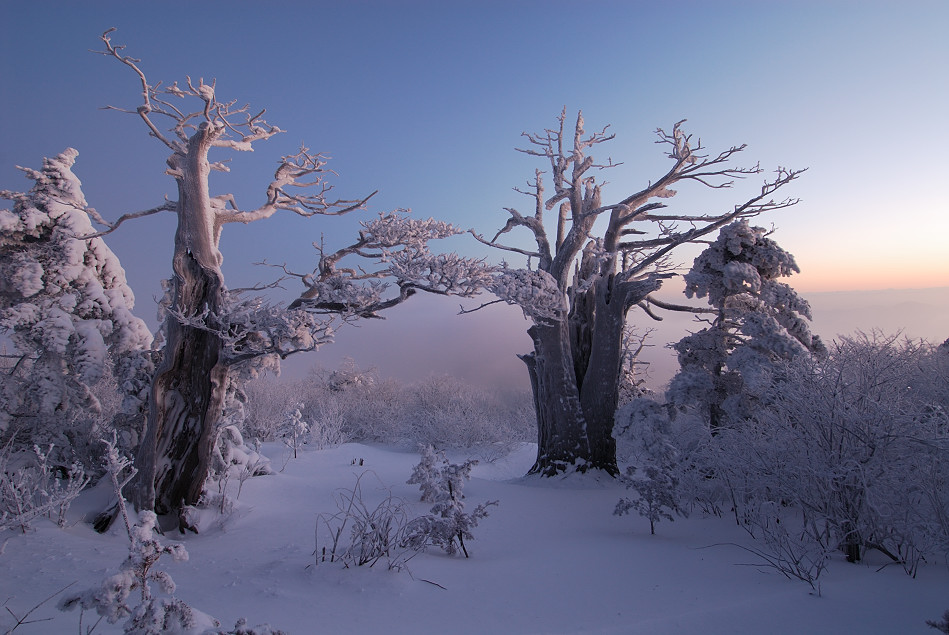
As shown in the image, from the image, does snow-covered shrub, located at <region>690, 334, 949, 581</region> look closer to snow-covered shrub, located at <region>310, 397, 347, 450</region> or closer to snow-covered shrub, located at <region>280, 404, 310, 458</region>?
snow-covered shrub, located at <region>280, 404, 310, 458</region>

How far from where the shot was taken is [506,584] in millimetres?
4582

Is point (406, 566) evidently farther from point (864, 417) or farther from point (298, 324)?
point (864, 417)

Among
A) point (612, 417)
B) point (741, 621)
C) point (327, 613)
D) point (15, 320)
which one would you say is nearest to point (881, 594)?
point (741, 621)

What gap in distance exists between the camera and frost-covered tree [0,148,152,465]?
302 inches

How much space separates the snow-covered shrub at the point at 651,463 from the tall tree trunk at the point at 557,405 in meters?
1.30

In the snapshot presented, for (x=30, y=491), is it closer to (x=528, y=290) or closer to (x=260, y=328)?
(x=260, y=328)

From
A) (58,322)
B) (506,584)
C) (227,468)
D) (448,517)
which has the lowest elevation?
(506,584)

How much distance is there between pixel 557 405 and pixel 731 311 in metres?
3.82

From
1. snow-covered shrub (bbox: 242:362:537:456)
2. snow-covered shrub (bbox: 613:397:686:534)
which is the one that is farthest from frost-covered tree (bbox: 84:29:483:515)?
snow-covered shrub (bbox: 242:362:537:456)

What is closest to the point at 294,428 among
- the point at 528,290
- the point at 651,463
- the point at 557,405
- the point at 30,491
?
the point at 30,491

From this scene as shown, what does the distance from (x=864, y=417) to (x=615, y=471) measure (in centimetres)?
639

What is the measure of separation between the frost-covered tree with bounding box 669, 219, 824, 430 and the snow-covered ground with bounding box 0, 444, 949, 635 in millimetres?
2460

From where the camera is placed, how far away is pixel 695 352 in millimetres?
9172

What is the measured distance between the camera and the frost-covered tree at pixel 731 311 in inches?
336
